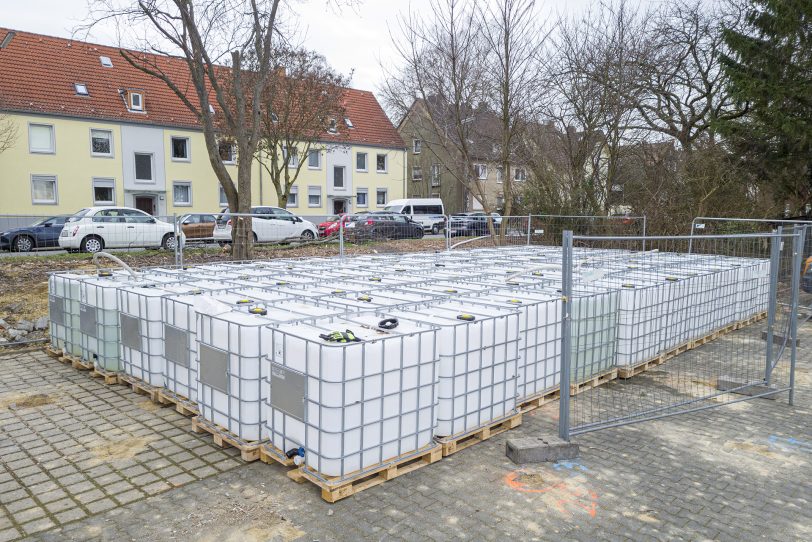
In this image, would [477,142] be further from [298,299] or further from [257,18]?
[298,299]

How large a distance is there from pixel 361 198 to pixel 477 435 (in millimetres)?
35479

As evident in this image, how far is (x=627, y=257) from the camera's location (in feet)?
33.7

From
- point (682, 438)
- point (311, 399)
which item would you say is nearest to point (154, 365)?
point (311, 399)

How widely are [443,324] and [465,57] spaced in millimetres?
15618

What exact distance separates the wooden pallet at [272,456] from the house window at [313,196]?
3305 cm

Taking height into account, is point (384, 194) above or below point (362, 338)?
above

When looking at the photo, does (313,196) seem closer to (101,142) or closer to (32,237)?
(101,142)

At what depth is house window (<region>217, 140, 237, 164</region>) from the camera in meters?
28.1

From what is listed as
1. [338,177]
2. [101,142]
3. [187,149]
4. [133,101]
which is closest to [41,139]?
[101,142]

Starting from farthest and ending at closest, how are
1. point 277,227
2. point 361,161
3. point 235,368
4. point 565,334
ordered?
point 361,161
point 277,227
point 565,334
point 235,368

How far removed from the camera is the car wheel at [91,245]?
1562cm

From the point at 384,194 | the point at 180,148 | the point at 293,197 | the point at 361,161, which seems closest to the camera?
the point at 180,148

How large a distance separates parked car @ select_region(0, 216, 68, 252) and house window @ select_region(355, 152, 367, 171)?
2332 centimetres

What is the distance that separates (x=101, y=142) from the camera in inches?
1144
